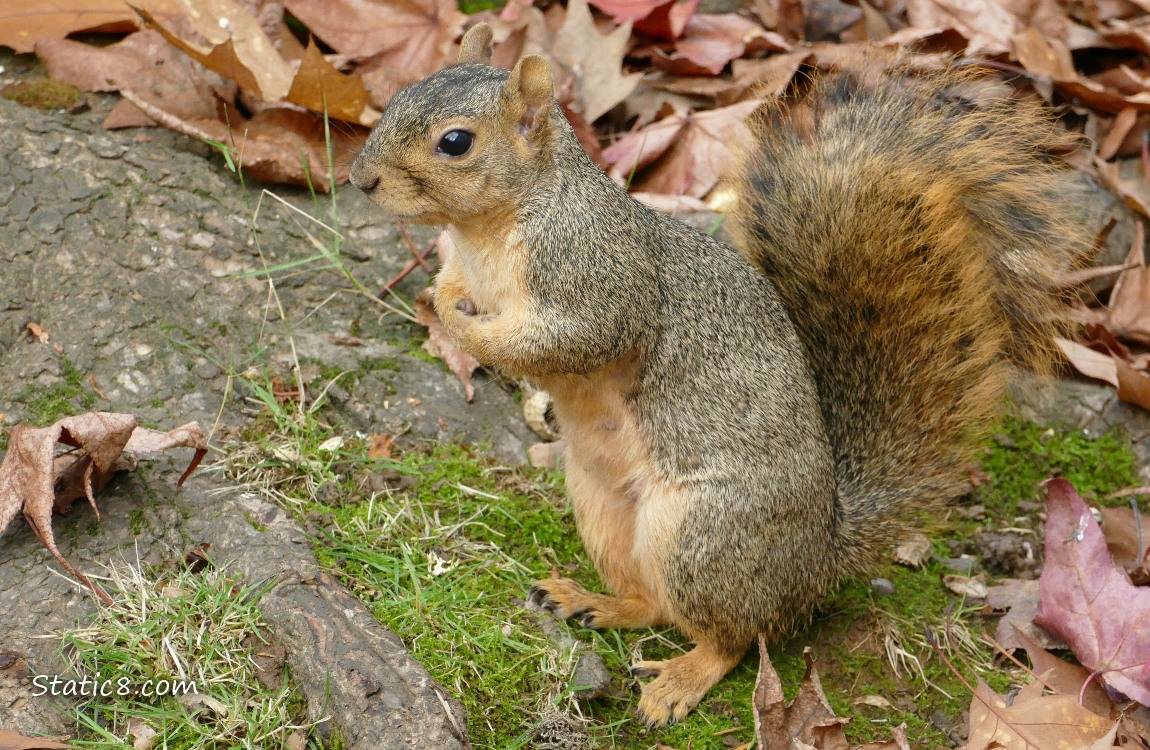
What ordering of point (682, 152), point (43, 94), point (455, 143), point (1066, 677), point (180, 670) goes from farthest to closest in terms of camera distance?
point (682, 152)
point (43, 94)
point (1066, 677)
point (455, 143)
point (180, 670)

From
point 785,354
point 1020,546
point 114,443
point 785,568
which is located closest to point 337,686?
point 114,443

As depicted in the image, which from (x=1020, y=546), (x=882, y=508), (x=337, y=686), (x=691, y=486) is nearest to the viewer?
(x=337, y=686)

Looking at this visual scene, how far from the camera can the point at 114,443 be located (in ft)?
7.70

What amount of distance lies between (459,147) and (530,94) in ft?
0.64

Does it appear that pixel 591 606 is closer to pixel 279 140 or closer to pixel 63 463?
pixel 63 463

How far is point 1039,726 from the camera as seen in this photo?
7.23 feet

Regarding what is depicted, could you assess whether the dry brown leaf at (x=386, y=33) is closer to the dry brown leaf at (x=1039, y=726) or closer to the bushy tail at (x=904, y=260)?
the bushy tail at (x=904, y=260)

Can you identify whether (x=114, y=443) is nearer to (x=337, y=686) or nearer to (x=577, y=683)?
(x=337, y=686)

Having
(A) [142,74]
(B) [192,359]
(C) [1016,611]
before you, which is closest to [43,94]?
(A) [142,74]

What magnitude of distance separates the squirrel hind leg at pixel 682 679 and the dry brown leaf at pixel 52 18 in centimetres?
259

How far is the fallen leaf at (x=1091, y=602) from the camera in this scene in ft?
7.93

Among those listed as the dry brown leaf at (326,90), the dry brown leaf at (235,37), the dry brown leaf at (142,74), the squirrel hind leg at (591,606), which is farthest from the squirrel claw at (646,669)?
the dry brown leaf at (142,74)

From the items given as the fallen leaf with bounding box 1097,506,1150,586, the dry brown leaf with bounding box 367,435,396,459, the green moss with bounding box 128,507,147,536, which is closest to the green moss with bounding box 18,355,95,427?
the green moss with bounding box 128,507,147,536

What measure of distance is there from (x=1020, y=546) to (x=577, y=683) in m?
1.41
